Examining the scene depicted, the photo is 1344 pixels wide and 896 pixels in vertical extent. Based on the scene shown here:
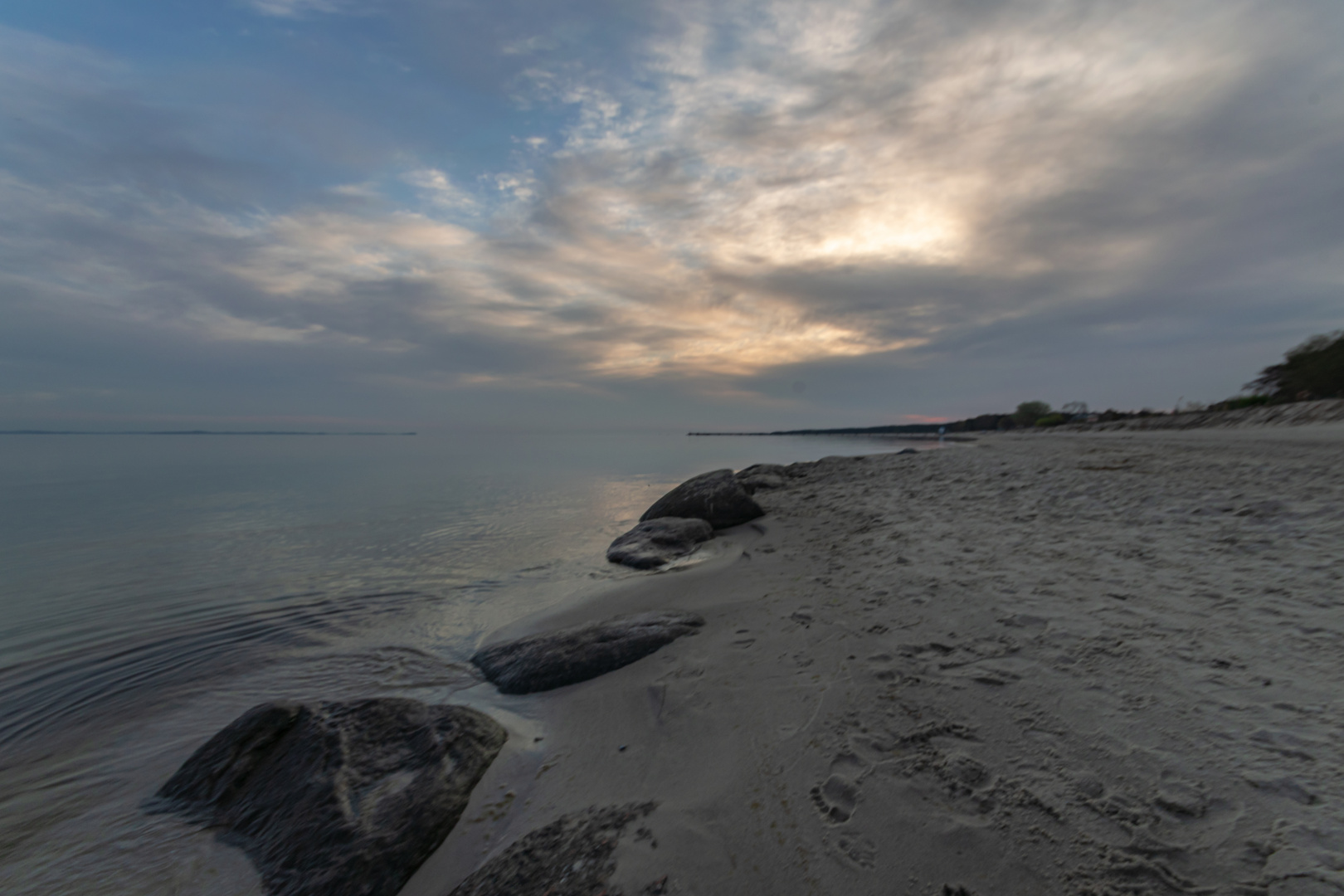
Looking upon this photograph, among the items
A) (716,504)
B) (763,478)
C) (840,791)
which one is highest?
(763,478)

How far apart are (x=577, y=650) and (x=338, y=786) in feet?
7.22

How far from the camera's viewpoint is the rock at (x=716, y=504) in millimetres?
10773

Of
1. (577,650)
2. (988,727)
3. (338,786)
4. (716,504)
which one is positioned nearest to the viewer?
(988,727)

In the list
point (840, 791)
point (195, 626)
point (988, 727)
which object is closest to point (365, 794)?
point (840, 791)

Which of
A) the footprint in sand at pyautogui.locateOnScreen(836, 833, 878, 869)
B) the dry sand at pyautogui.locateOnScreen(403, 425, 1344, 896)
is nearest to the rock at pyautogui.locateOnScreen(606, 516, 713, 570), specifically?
the dry sand at pyautogui.locateOnScreen(403, 425, 1344, 896)

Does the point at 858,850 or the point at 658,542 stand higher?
the point at 658,542

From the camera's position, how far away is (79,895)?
2850mm

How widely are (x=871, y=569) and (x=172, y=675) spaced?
8.34 m

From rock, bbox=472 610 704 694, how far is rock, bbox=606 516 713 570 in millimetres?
3249

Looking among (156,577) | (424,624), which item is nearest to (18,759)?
(424,624)

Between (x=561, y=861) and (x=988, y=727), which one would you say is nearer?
(x=561, y=861)

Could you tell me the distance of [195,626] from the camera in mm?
6898

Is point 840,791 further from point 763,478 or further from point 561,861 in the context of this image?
point 763,478

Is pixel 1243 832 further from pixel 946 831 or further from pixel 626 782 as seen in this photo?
pixel 626 782
